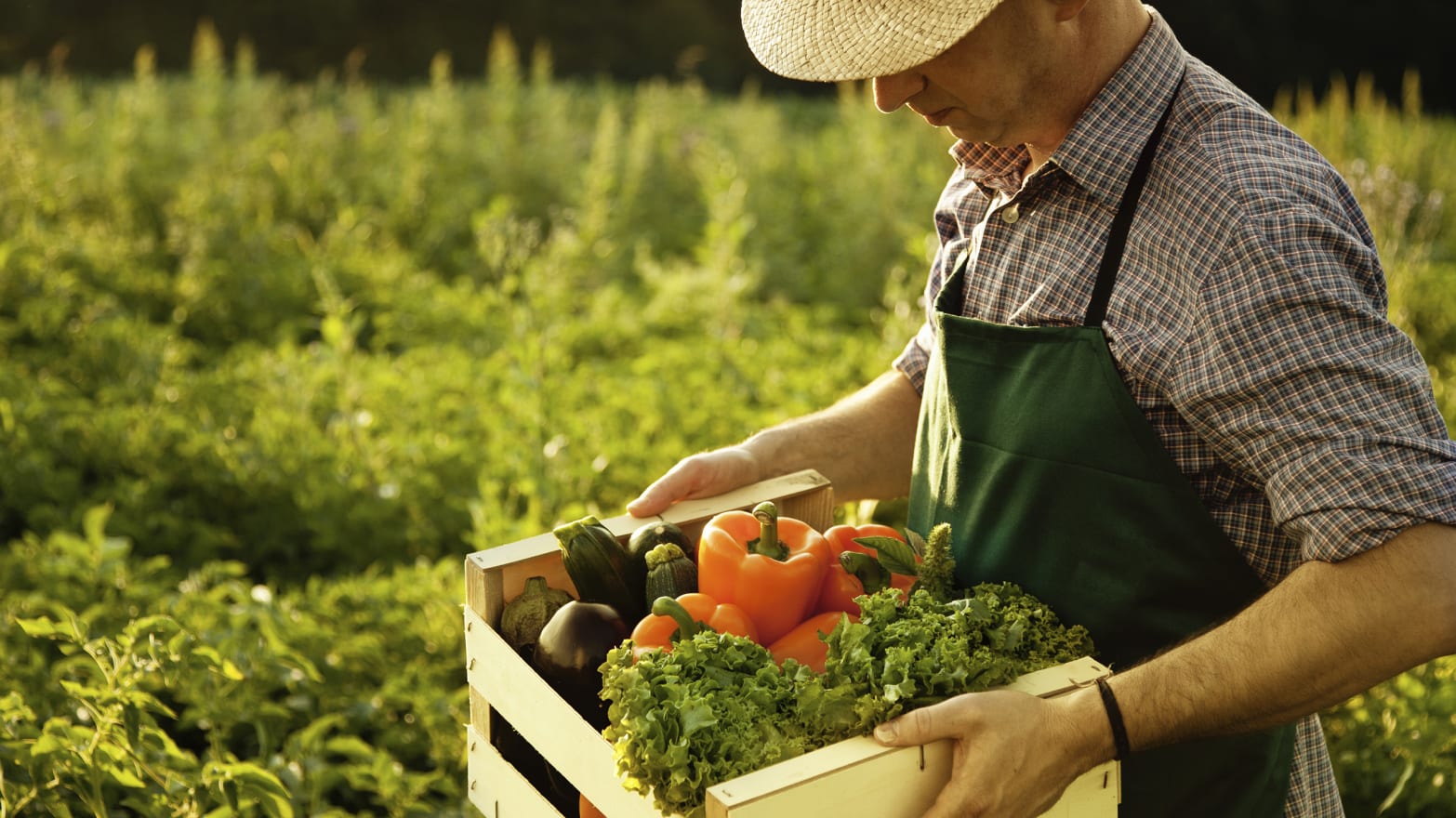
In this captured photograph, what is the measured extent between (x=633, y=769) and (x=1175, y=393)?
0.79m

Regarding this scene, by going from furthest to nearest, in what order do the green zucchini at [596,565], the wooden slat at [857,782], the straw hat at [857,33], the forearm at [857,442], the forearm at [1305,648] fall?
the forearm at [857,442], the green zucchini at [596,565], the straw hat at [857,33], the forearm at [1305,648], the wooden slat at [857,782]

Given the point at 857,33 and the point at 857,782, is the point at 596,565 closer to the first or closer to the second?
the point at 857,782

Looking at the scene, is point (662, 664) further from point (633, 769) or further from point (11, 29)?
point (11, 29)

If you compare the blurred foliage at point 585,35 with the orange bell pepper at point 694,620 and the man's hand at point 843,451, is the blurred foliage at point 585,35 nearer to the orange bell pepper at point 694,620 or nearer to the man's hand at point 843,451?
the man's hand at point 843,451

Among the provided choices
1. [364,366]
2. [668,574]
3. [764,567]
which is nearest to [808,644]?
[764,567]

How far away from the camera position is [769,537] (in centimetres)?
183

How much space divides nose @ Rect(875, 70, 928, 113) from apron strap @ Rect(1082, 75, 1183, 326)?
310 mm

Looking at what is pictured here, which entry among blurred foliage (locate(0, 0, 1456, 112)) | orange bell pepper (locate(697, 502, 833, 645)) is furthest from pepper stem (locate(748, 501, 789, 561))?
blurred foliage (locate(0, 0, 1456, 112))

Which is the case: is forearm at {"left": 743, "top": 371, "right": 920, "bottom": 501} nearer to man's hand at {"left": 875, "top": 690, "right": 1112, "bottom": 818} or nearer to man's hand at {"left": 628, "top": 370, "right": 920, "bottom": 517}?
man's hand at {"left": 628, "top": 370, "right": 920, "bottom": 517}

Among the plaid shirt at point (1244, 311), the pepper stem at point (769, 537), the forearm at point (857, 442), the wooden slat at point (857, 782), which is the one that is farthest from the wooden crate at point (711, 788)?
the plaid shirt at point (1244, 311)

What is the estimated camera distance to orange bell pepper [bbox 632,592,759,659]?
1707mm

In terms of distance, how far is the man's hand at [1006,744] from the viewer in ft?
4.76

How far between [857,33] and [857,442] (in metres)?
0.82

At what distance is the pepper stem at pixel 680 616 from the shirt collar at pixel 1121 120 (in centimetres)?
79
